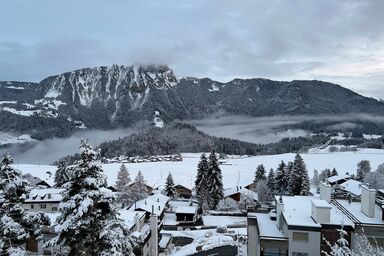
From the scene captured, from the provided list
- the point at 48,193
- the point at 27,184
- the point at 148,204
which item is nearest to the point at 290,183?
the point at 148,204

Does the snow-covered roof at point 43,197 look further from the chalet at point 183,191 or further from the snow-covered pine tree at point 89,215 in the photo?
the snow-covered pine tree at point 89,215

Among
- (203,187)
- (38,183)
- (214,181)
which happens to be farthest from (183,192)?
(38,183)

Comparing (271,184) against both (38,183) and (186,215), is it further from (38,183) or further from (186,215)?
(38,183)

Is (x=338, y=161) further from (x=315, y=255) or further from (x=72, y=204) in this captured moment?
(x=72, y=204)

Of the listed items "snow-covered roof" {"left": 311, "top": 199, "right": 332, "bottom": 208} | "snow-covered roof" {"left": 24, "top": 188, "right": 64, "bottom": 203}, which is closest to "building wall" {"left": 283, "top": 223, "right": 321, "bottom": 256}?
"snow-covered roof" {"left": 311, "top": 199, "right": 332, "bottom": 208}

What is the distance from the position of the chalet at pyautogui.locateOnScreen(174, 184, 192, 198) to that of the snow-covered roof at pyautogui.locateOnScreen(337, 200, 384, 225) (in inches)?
2782

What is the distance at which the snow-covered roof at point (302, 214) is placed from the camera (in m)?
24.5

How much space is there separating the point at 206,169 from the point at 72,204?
6196cm

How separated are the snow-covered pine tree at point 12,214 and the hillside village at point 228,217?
0.29 feet

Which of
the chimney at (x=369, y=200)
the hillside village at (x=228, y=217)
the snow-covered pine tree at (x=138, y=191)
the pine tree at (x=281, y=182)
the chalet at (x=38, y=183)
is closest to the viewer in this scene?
the hillside village at (x=228, y=217)

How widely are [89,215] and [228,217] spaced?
56.1 metres

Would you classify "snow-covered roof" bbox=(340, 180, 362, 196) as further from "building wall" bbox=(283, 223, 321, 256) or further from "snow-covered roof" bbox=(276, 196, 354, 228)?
"building wall" bbox=(283, 223, 321, 256)

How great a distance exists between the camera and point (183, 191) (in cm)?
9981

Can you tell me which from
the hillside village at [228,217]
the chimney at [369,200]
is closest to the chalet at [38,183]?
the hillside village at [228,217]
